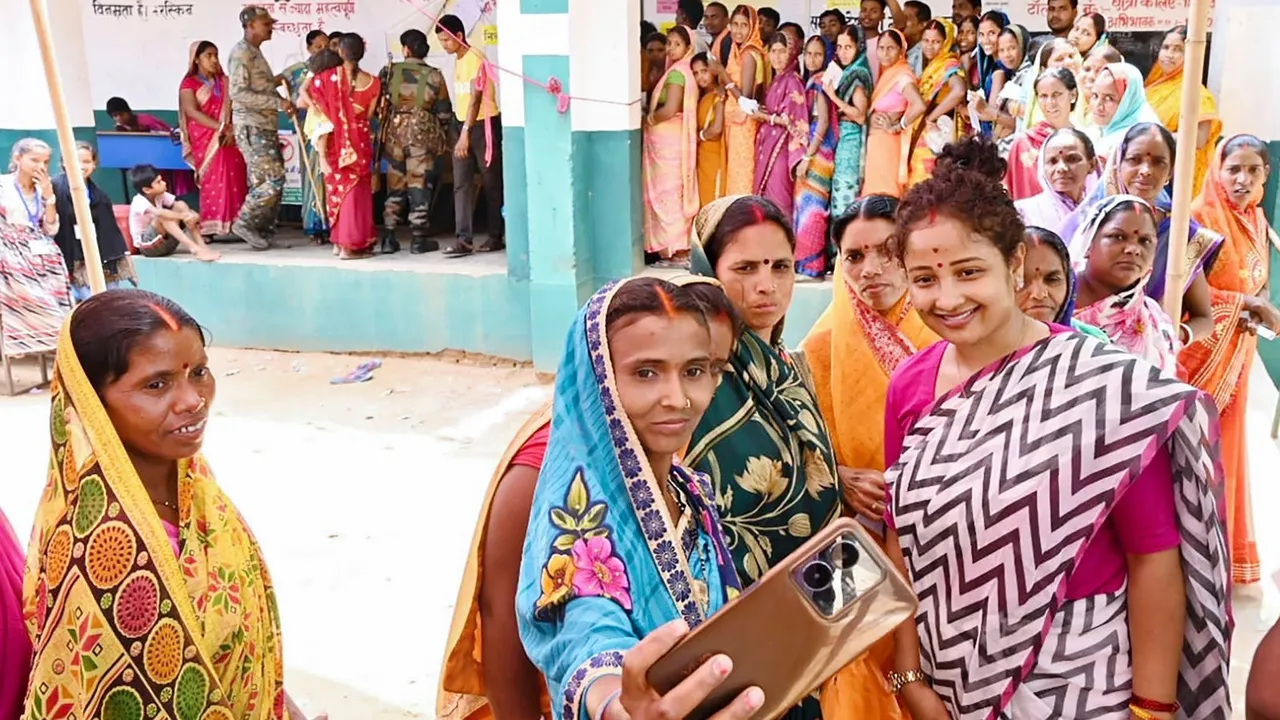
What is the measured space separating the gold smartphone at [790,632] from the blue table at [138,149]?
9.00m

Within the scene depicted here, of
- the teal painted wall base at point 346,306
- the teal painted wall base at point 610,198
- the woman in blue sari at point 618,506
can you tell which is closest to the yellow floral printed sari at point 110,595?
the woman in blue sari at point 618,506

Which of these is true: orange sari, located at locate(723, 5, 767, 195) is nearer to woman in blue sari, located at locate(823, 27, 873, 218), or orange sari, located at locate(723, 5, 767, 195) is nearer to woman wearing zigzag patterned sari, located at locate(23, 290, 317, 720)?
woman in blue sari, located at locate(823, 27, 873, 218)

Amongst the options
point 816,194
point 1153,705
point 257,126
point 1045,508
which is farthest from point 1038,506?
point 257,126

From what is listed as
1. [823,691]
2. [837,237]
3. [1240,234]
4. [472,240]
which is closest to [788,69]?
[472,240]

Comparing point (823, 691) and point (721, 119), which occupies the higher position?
point (721, 119)

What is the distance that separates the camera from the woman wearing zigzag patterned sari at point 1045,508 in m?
1.72

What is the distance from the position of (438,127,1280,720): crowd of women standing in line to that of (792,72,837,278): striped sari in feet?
14.9

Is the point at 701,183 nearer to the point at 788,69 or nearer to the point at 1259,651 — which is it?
the point at 788,69

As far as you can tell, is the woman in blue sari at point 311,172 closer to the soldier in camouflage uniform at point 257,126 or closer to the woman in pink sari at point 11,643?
the soldier in camouflage uniform at point 257,126

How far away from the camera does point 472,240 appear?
7.79 metres

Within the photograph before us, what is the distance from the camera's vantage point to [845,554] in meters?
1.07

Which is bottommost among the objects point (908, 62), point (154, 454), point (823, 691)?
point (823, 691)

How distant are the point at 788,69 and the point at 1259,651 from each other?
594 centimetres

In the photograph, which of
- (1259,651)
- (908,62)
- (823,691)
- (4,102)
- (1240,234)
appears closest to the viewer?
(1259,651)
